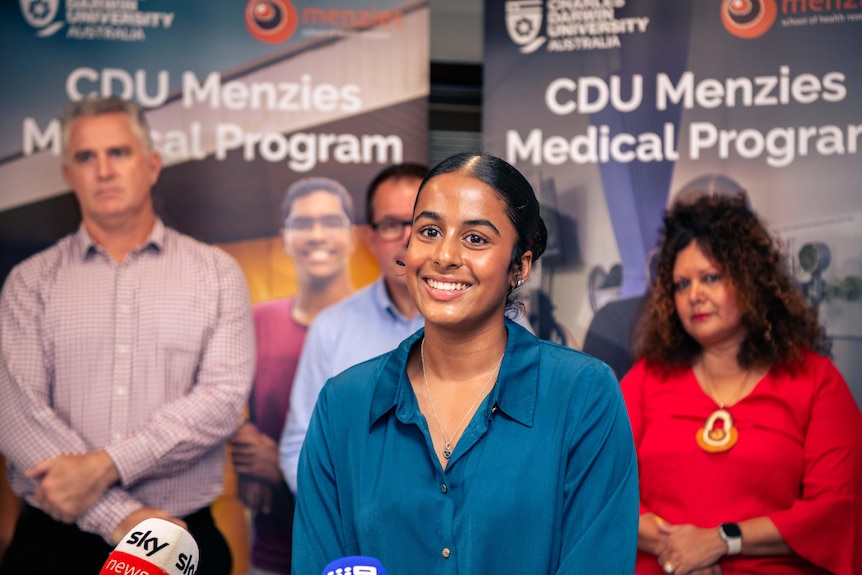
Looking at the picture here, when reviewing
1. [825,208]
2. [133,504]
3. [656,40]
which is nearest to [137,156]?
[133,504]

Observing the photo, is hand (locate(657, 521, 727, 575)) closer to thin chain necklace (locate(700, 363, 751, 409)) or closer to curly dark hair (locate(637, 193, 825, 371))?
thin chain necklace (locate(700, 363, 751, 409))

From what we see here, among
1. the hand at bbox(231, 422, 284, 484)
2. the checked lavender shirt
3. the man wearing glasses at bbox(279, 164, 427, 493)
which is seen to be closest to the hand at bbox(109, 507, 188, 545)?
the checked lavender shirt

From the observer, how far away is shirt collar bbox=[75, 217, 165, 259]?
3.91 m

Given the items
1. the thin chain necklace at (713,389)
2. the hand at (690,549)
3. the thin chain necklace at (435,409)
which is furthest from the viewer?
the thin chain necklace at (713,389)

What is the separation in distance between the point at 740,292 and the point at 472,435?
1.87 meters

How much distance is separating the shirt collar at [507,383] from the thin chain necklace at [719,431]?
1.54 meters

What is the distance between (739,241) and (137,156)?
2.44 metres

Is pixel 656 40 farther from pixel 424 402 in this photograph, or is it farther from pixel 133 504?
pixel 133 504

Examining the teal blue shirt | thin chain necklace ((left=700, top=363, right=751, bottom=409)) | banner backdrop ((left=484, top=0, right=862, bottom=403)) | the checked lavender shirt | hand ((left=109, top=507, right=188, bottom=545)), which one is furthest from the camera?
banner backdrop ((left=484, top=0, right=862, bottom=403))

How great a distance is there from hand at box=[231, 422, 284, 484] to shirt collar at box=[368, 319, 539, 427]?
201cm

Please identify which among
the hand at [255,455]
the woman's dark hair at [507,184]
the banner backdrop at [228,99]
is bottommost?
the hand at [255,455]

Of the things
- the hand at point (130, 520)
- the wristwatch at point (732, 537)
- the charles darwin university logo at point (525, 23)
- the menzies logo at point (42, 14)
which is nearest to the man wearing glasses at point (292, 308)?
the hand at point (130, 520)

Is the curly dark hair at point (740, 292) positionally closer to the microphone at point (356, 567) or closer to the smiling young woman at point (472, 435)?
the smiling young woman at point (472, 435)

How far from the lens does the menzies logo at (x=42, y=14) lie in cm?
395
